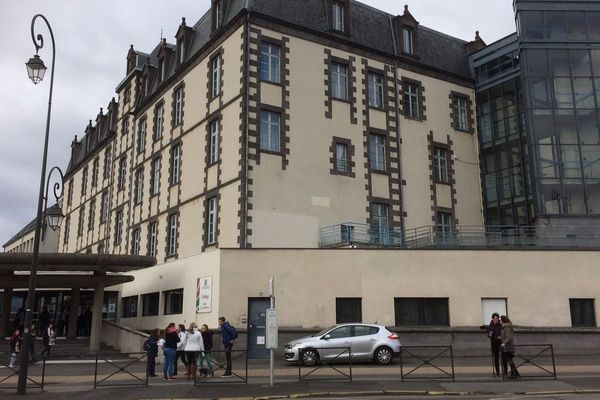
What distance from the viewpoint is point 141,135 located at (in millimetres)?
37875

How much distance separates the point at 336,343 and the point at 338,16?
17667 millimetres

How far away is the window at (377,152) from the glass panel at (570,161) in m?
8.24

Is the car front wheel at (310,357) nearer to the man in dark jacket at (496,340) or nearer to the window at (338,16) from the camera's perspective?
the man in dark jacket at (496,340)

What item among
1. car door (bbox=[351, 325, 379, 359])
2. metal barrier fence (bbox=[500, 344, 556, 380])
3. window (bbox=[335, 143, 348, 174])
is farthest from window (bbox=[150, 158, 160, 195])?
metal barrier fence (bbox=[500, 344, 556, 380])

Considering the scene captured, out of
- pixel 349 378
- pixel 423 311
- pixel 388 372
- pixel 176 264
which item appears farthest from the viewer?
pixel 176 264

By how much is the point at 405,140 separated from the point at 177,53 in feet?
44.4

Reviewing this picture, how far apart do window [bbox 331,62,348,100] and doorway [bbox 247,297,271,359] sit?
37.2 feet

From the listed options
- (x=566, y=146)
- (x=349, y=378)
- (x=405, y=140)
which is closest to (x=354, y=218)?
(x=405, y=140)

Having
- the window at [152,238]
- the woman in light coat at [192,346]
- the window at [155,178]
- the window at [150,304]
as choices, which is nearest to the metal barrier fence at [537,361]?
the woman in light coat at [192,346]

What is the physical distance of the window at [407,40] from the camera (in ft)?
105

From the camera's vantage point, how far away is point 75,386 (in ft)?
51.4

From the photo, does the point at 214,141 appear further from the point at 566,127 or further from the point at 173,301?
the point at 566,127

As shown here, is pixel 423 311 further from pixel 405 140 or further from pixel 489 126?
pixel 489 126

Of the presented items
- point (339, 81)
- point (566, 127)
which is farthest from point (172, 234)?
point (566, 127)
